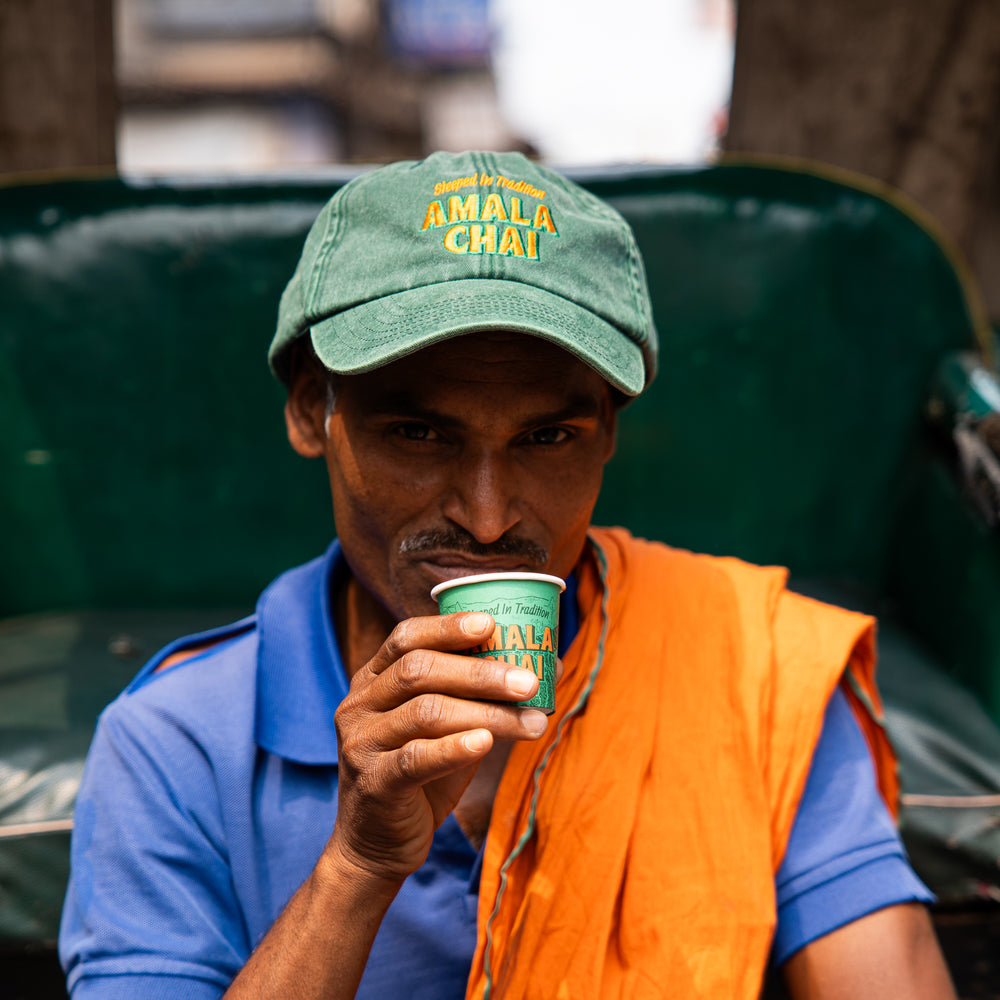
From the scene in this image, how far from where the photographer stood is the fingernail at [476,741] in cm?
99

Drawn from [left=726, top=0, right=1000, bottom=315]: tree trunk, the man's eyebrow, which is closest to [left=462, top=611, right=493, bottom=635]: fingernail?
the man's eyebrow

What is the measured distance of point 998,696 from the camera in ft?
7.52

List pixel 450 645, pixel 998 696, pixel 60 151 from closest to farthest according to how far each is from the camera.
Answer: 1. pixel 450 645
2. pixel 998 696
3. pixel 60 151

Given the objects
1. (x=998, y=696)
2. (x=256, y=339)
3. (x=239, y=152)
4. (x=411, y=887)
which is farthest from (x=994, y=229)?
(x=239, y=152)

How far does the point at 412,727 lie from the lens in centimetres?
102

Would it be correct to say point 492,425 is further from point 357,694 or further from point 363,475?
point 357,694

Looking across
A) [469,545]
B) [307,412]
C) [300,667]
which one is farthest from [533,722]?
[307,412]

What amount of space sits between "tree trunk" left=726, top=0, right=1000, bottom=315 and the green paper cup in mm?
2730

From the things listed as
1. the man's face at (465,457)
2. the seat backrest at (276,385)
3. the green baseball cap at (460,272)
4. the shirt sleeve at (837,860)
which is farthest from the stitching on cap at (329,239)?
the seat backrest at (276,385)

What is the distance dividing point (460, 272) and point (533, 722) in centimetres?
55

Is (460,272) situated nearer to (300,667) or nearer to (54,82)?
(300,667)

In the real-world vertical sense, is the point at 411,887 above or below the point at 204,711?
below

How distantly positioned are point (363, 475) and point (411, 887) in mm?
554

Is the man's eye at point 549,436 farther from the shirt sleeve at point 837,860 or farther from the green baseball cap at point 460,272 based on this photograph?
the shirt sleeve at point 837,860
